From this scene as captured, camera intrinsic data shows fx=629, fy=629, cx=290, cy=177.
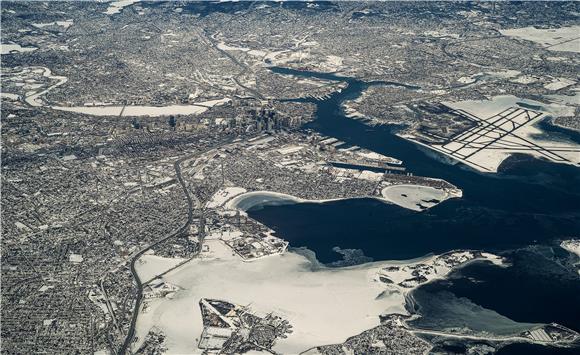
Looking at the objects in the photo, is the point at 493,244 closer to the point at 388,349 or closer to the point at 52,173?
the point at 388,349

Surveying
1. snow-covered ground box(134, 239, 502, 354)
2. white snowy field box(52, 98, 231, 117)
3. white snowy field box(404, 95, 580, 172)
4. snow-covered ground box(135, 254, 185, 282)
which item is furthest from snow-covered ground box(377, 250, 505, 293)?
white snowy field box(52, 98, 231, 117)

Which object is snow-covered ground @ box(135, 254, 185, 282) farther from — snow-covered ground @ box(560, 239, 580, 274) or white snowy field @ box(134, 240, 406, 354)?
snow-covered ground @ box(560, 239, 580, 274)

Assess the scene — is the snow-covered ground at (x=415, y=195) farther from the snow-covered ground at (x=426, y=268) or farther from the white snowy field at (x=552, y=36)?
the white snowy field at (x=552, y=36)

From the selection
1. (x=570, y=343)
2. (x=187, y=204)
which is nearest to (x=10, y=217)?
(x=187, y=204)

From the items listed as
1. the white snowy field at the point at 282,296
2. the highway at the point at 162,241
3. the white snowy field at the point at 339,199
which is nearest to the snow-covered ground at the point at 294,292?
the white snowy field at the point at 282,296

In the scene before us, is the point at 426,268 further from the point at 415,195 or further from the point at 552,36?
the point at 552,36
